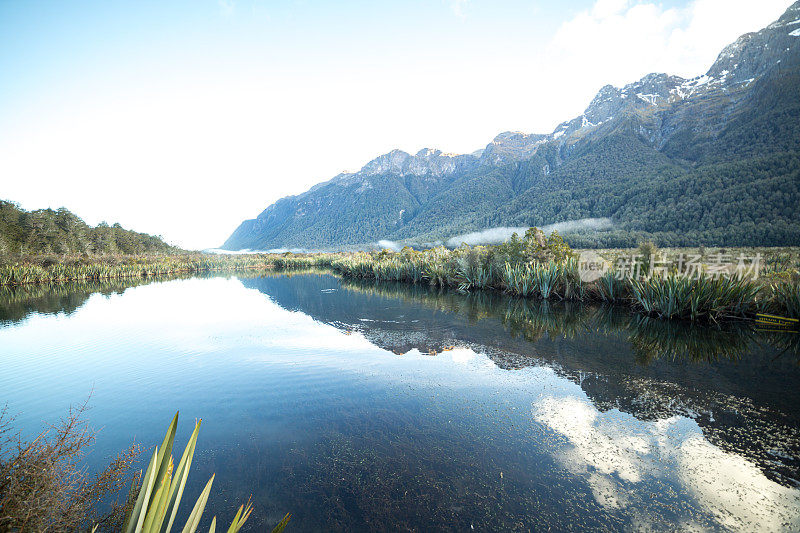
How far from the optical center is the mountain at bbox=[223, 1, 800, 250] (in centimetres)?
6850

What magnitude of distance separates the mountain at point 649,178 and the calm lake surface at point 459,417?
232ft

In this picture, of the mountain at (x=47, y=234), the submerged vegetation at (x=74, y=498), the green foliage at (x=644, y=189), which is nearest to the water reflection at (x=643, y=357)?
the submerged vegetation at (x=74, y=498)

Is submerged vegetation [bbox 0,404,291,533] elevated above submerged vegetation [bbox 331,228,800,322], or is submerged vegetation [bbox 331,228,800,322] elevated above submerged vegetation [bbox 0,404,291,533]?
submerged vegetation [bbox 0,404,291,533]

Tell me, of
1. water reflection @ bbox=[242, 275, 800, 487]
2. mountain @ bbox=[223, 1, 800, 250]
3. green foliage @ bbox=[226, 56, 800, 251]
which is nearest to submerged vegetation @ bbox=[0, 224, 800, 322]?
water reflection @ bbox=[242, 275, 800, 487]

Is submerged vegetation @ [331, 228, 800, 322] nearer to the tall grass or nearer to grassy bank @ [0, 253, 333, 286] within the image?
the tall grass

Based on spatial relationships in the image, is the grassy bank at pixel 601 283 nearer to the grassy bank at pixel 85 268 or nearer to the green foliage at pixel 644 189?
the grassy bank at pixel 85 268

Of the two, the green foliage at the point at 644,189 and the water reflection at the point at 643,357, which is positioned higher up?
the green foliage at the point at 644,189

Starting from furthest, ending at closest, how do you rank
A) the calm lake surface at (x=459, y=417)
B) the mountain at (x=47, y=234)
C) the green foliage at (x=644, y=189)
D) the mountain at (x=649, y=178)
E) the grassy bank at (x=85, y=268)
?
the mountain at (x=649, y=178) < the green foliage at (x=644, y=189) < the mountain at (x=47, y=234) < the grassy bank at (x=85, y=268) < the calm lake surface at (x=459, y=417)

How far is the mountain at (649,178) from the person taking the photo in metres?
68.5

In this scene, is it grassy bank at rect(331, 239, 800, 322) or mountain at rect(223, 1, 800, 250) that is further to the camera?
mountain at rect(223, 1, 800, 250)

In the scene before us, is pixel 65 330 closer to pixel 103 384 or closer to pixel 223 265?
pixel 103 384

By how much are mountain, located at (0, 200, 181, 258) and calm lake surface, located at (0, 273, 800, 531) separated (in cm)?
4313

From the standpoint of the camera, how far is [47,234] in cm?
4419

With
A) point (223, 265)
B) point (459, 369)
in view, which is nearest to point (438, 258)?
point (459, 369)
